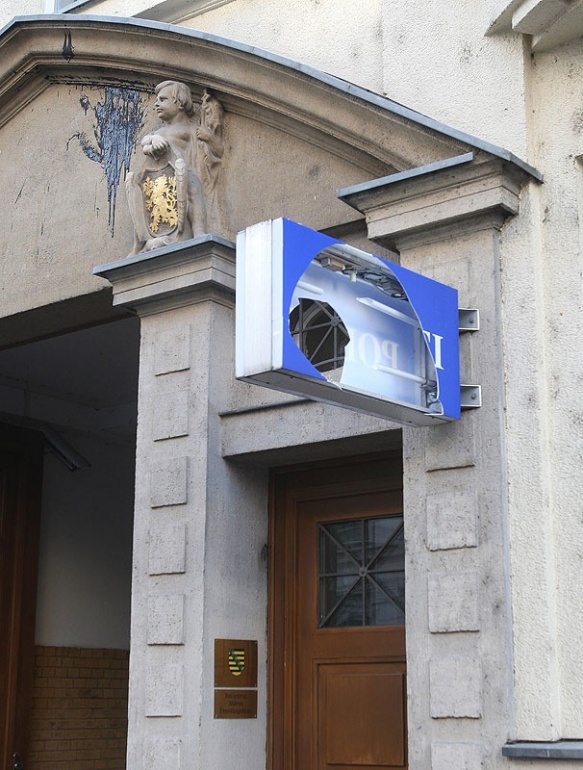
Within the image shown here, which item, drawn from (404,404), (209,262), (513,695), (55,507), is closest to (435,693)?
(513,695)

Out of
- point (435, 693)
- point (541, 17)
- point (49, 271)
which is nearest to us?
point (435, 693)

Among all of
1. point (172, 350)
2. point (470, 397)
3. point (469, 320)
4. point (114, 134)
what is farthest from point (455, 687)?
point (114, 134)

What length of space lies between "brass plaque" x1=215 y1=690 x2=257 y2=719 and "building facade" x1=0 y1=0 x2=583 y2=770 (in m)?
0.01

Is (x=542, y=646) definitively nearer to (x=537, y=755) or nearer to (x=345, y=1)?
(x=537, y=755)

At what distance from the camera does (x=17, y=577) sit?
10.1 metres

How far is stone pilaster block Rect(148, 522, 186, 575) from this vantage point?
21.1 ft

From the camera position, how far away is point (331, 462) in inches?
267

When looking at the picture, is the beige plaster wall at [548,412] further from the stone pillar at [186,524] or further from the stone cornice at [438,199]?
the stone pillar at [186,524]

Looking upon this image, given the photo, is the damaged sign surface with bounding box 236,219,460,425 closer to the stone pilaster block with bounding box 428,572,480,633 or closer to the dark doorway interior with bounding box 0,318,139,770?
the stone pilaster block with bounding box 428,572,480,633

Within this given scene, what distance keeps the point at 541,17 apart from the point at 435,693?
3066 mm

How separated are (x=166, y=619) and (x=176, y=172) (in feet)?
7.91

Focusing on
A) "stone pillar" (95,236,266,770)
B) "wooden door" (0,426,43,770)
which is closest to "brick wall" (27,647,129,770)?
"wooden door" (0,426,43,770)

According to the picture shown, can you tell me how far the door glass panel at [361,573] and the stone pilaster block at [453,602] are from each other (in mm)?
798

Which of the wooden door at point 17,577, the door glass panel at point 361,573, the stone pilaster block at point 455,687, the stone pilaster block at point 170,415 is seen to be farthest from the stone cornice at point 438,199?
the wooden door at point 17,577
